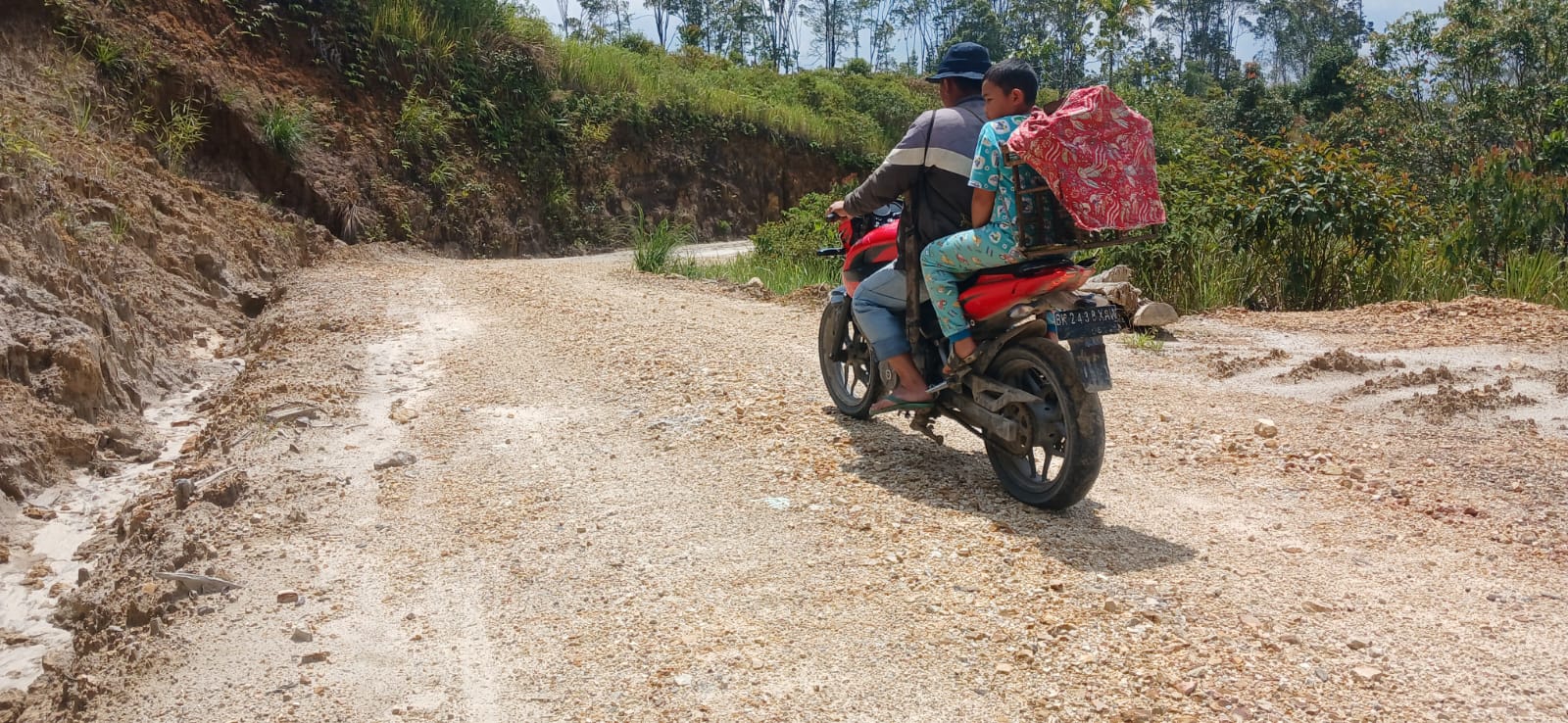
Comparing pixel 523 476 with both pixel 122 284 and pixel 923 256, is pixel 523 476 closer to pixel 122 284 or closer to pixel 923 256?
pixel 923 256

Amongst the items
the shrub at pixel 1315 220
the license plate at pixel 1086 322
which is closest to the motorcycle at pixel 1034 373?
the license plate at pixel 1086 322

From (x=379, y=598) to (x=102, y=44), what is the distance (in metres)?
12.0

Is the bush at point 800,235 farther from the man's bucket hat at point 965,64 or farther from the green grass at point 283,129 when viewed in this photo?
the man's bucket hat at point 965,64

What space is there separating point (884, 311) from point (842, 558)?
4.61 feet

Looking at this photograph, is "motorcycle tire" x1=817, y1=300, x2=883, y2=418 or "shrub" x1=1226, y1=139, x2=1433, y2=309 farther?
"shrub" x1=1226, y1=139, x2=1433, y2=309

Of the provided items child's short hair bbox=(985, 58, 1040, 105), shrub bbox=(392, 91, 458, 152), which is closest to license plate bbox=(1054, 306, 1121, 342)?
child's short hair bbox=(985, 58, 1040, 105)

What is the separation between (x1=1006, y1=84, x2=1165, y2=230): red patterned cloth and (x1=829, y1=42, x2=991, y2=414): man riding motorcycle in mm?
660

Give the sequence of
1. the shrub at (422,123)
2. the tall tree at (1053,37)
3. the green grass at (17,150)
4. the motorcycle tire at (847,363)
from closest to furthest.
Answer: the motorcycle tire at (847,363)
the green grass at (17,150)
the shrub at (422,123)
the tall tree at (1053,37)

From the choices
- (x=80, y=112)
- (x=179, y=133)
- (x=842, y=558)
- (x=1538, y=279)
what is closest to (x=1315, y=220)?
(x=1538, y=279)

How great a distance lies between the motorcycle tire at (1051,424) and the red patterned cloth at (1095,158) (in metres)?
0.53

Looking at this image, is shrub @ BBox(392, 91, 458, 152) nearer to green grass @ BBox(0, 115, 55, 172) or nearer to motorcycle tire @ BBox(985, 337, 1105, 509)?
green grass @ BBox(0, 115, 55, 172)

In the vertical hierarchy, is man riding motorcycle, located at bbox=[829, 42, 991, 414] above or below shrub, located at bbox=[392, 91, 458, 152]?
below

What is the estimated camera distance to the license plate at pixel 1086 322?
385 cm

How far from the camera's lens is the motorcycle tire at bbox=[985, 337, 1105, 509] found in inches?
152
